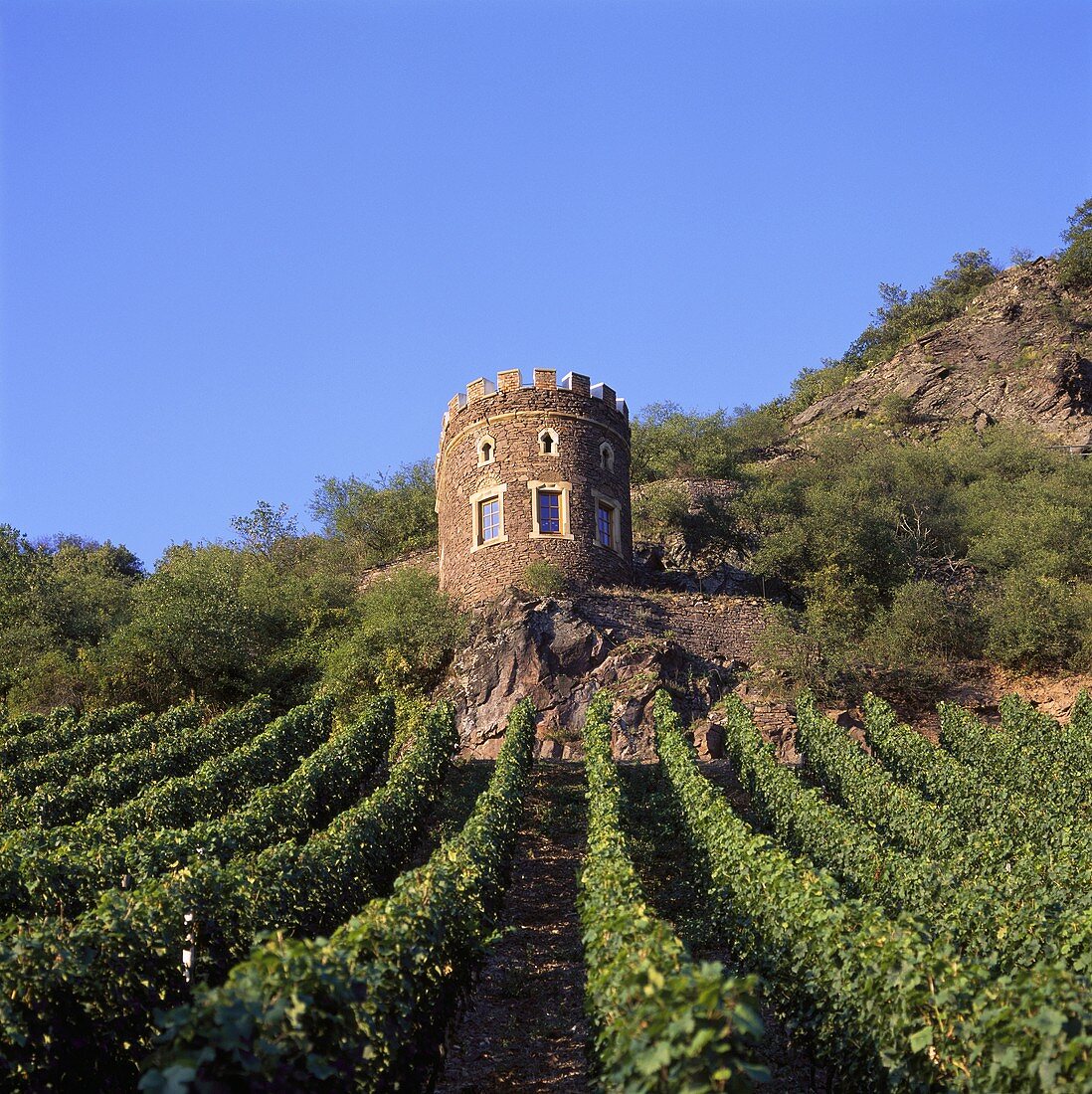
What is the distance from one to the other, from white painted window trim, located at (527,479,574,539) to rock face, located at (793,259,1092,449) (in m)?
24.9

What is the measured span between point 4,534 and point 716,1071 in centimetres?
3576

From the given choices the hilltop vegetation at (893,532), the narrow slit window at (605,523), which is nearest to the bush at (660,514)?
the hilltop vegetation at (893,532)

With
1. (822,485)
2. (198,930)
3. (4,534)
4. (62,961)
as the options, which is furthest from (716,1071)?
(4,534)

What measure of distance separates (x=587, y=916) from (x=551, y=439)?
19.6 metres

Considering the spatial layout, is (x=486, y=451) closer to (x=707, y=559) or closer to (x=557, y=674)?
(x=557, y=674)

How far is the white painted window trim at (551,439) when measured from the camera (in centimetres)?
2806

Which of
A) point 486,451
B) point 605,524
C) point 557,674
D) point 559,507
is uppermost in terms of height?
point 486,451

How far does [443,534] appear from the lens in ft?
96.2

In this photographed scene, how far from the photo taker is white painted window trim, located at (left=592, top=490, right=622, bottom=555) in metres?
28.0

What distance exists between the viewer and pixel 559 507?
27703 millimetres

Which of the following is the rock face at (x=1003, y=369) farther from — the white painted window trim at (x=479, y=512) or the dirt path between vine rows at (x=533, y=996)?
the dirt path between vine rows at (x=533, y=996)

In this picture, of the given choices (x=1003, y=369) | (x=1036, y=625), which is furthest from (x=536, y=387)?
(x=1003, y=369)

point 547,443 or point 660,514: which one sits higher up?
point 547,443

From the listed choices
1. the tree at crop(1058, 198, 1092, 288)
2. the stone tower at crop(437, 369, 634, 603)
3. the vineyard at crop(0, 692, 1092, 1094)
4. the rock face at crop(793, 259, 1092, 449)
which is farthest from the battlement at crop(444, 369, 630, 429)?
the tree at crop(1058, 198, 1092, 288)
